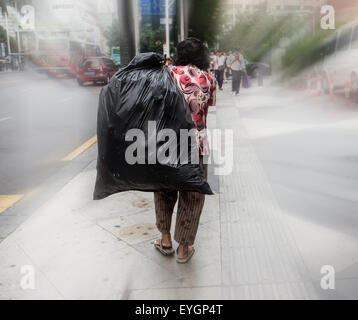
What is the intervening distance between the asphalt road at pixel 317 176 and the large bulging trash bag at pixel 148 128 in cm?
112

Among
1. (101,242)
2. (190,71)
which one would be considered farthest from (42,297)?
(190,71)

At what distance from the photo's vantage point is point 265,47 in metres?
29.3

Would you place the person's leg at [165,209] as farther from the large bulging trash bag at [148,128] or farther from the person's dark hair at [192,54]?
the person's dark hair at [192,54]

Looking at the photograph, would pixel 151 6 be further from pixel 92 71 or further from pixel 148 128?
pixel 148 128

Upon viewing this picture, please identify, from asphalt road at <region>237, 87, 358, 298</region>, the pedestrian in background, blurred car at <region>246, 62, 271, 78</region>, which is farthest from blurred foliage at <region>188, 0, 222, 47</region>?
asphalt road at <region>237, 87, 358, 298</region>

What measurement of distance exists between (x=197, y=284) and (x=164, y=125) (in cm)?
103

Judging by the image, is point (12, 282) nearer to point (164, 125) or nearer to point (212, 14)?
point (164, 125)

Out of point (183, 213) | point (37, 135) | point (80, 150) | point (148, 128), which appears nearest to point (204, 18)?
point (37, 135)

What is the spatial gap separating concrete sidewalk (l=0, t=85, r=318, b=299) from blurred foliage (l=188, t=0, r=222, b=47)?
133 ft

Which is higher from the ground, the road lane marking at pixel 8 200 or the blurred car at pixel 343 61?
the blurred car at pixel 343 61

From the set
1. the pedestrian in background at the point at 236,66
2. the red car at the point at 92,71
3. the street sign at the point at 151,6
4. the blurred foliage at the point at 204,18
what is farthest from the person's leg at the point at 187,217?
the blurred foliage at the point at 204,18

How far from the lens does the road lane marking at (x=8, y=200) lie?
16.1ft

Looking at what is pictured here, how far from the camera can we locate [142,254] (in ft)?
11.6

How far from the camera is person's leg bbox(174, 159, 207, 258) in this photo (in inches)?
128
